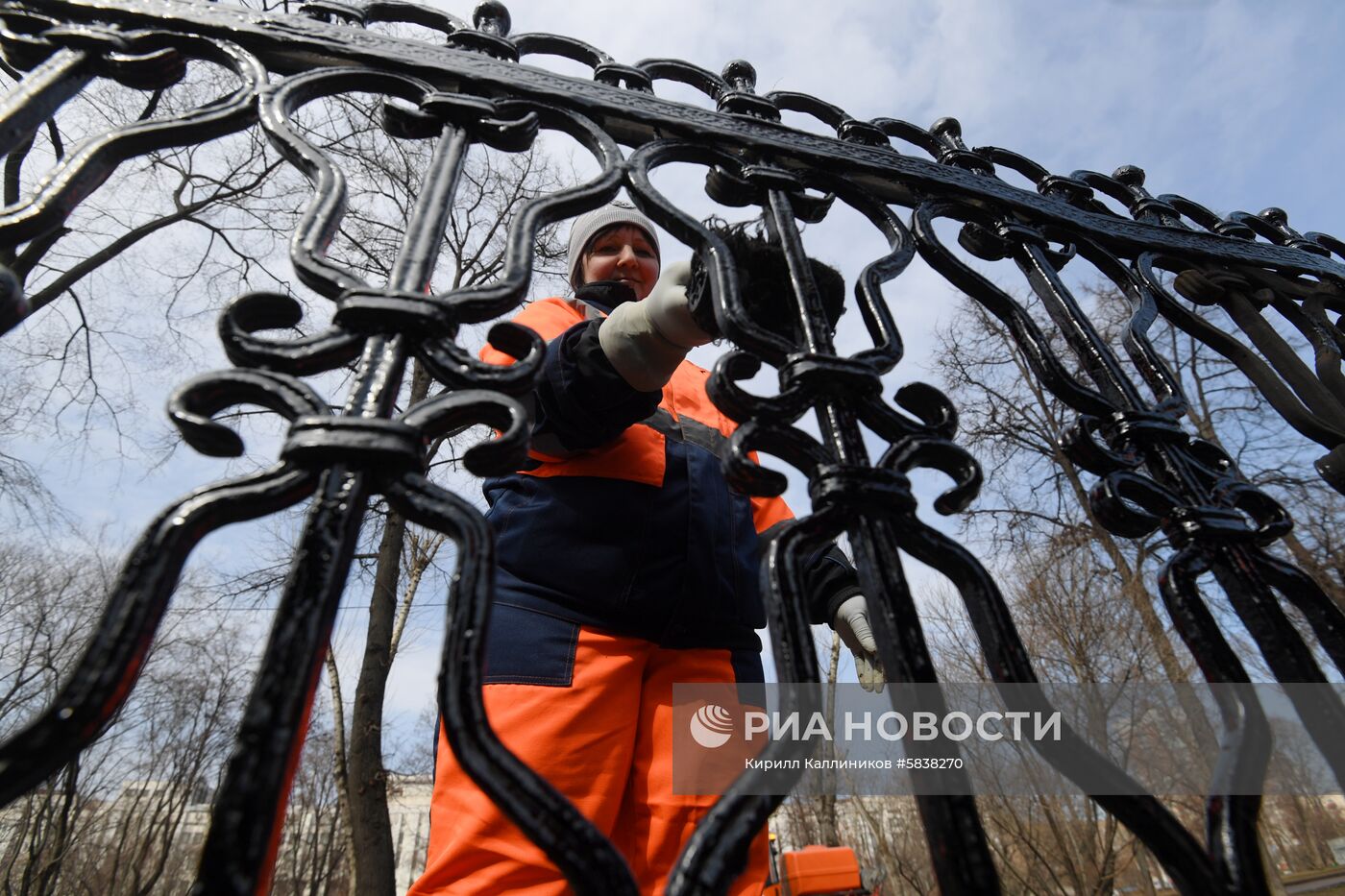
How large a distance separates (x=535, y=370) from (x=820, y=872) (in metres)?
7.26

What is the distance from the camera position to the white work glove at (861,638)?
6.86ft

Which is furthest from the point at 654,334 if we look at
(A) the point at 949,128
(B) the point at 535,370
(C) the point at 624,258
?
(C) the point at 624,258

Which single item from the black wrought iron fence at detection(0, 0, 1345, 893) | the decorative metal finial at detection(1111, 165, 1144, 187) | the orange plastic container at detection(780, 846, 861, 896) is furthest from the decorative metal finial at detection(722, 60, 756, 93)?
the orange plastic container at detection(780, 846, 861, 896)

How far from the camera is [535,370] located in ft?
2.48

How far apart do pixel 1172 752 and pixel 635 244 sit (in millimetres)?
10753

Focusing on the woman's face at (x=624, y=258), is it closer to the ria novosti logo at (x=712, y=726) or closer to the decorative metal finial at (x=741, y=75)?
the decorative metal finial at (x=741, y=75)

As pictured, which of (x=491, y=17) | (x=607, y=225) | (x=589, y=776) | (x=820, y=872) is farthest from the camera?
(x=820, y=872)

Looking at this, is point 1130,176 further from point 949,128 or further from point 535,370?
point 535,370

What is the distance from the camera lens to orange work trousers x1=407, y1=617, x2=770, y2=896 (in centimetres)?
129

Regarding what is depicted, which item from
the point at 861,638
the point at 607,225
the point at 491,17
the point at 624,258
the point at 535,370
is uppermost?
the point at 607,225

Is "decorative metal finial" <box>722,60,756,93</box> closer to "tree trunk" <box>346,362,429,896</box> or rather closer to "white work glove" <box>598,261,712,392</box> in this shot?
"white work glove" <box>598,261,712,392</box>

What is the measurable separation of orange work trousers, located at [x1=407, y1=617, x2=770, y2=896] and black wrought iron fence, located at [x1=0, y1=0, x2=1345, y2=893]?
0.89 m

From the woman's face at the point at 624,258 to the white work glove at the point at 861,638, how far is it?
1367 mm

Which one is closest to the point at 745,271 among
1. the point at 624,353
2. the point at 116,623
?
the point at 624,353
